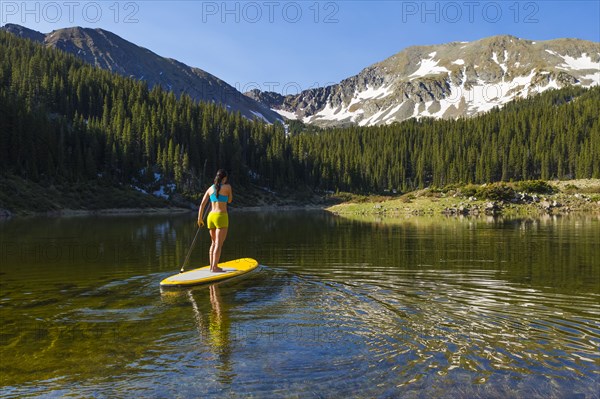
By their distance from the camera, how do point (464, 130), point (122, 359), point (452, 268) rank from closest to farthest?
point (122, 359), point (452, 268), point (464, 130)

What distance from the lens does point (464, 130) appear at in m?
184

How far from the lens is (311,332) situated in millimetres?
9438

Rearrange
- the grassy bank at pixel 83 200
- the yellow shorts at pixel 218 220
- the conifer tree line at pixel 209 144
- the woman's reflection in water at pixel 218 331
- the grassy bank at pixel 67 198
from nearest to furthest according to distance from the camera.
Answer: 1. the woman's reflection in water at pixel 218 331
2. the yellow shorts at pixel 218 220
3. the grassy bank at pixel 67 198
4. the grassy bank at pixel 83 200
5. the conifer tree line at pixel 209 144

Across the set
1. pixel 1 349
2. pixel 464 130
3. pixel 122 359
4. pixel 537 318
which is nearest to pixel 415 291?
pixel 537 318

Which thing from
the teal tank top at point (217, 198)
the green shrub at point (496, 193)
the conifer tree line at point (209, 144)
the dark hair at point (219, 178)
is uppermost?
the conifer tree line at point (209, 144)

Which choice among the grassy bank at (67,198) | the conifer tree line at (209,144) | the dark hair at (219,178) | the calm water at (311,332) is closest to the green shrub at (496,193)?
the calm water at (311,332)

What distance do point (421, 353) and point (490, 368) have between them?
1.19 meters

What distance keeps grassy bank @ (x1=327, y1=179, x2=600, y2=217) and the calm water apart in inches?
2021

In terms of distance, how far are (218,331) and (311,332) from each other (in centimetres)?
203

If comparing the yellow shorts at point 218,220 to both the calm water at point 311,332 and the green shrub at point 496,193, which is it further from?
the green shrub at point 496,193

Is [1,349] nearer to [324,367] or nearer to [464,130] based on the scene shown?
[324,367]

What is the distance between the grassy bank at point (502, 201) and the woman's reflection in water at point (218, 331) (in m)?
60.9

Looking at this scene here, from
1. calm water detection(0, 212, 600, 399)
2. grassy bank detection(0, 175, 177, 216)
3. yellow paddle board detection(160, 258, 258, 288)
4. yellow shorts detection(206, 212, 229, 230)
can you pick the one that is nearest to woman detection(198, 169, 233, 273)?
yellow shorts detection(206, 212, 229, 230)

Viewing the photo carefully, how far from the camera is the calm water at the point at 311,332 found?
22.3ft
